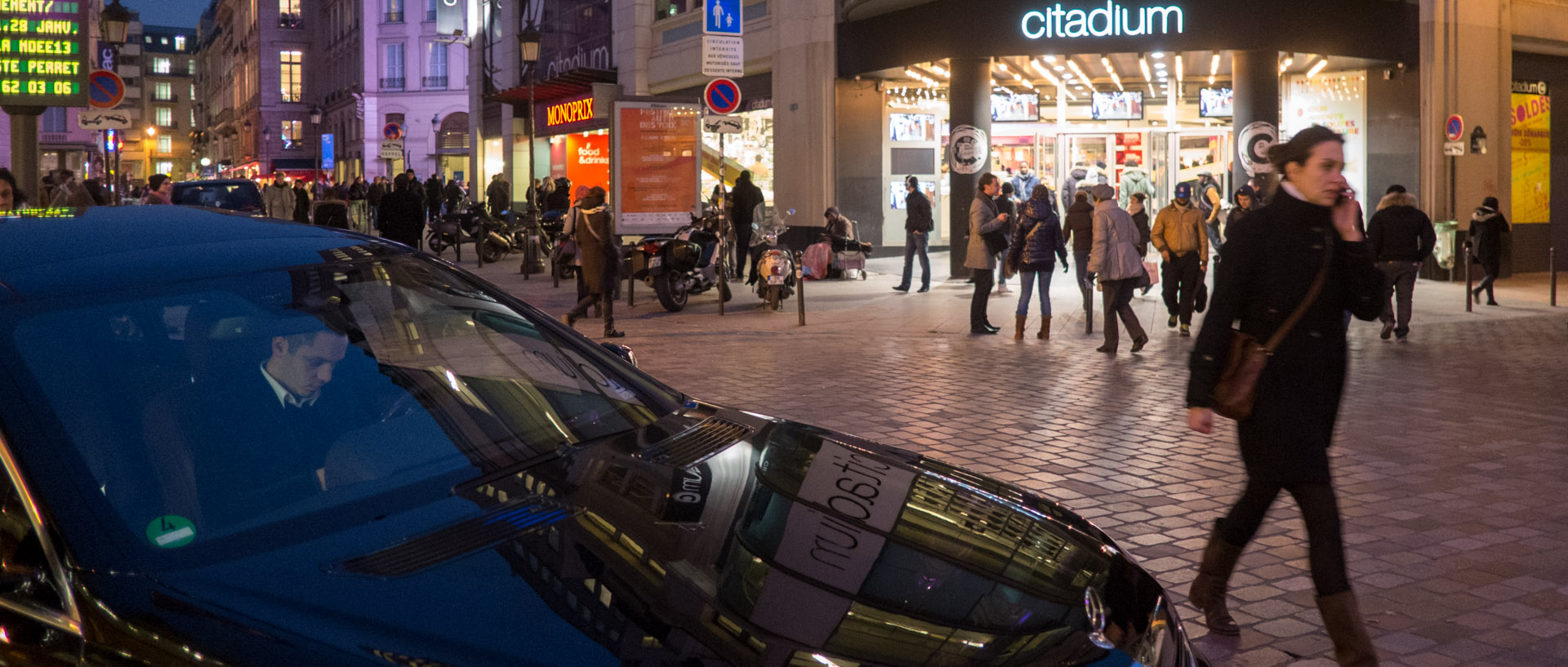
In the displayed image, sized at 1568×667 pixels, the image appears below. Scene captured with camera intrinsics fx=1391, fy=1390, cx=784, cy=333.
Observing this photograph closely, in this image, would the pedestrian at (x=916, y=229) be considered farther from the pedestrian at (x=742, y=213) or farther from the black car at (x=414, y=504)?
the black car at (x=414, y=504)

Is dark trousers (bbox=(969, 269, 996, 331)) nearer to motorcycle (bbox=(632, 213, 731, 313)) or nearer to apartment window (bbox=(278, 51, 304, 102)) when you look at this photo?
motorcycle (bbox=(632, 213, 731, 313))

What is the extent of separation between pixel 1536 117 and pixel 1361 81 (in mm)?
3439

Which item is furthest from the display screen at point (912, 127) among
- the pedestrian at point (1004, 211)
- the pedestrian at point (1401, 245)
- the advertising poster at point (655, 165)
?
the pedestrian at point (1401, 245)

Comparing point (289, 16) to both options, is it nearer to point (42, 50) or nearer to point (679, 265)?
point (42, 50)

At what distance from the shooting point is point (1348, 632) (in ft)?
13.5

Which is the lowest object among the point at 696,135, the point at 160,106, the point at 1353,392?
the point at 1353,392

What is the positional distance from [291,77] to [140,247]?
3530 inches

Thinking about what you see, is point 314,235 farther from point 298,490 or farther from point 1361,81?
point 1361,81

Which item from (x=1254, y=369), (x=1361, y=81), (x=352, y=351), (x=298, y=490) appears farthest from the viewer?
(x=1361, y=81)

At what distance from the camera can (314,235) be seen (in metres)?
3.54

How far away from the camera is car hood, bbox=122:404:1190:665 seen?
7.32ft

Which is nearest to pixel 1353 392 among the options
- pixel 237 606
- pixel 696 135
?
pixel 237 606

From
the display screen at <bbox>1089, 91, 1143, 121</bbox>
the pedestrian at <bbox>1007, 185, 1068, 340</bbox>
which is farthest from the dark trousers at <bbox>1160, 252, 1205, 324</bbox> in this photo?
the display screen at <bbox>1089, 91, 1143, 121</bbox>

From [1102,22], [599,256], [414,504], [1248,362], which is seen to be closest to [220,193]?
[599,256]
